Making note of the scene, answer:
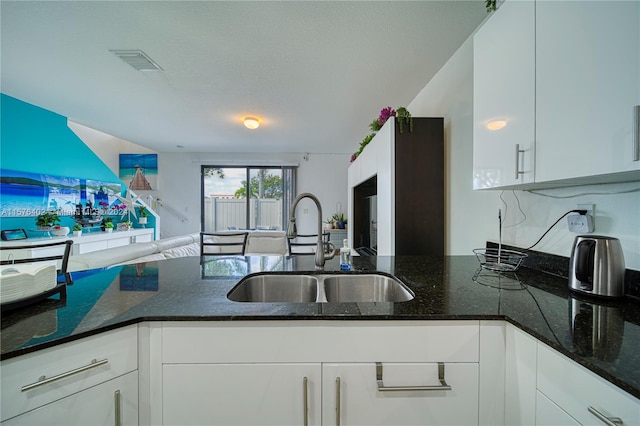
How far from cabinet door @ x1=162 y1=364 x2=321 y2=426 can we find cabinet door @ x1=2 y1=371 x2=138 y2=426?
0.27 feet

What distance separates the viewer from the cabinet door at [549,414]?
0.57 m

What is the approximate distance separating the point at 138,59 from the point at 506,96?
8.52 feet

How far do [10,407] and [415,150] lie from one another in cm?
222

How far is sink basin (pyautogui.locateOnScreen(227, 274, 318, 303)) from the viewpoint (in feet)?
4.02

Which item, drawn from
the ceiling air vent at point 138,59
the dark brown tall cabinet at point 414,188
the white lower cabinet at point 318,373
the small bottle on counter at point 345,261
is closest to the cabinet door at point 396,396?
the white lower cabinet at point 318,373

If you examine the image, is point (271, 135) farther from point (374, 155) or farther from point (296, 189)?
point (374, 155)

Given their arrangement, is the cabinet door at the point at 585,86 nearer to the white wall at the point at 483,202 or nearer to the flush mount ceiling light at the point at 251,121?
the white wall at the point at 483,202

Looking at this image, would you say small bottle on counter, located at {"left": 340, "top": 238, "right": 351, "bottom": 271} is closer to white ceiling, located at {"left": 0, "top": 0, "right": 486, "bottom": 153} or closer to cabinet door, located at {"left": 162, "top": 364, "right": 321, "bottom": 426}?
cabinet door, located at {"left": 162, "top": 364, "right": 321, "bottom": 426}

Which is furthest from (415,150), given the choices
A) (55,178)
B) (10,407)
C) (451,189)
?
(55,178)

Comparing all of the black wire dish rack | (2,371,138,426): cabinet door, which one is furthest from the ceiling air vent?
the black wire dish rack

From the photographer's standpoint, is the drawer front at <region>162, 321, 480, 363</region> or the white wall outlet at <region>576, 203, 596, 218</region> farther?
the white wall outlet at <region>576, 203, 596, 218</region>

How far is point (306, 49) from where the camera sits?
6.33 feet

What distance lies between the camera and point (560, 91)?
82 centimetres

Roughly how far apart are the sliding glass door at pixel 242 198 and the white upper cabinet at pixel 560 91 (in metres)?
4.89
